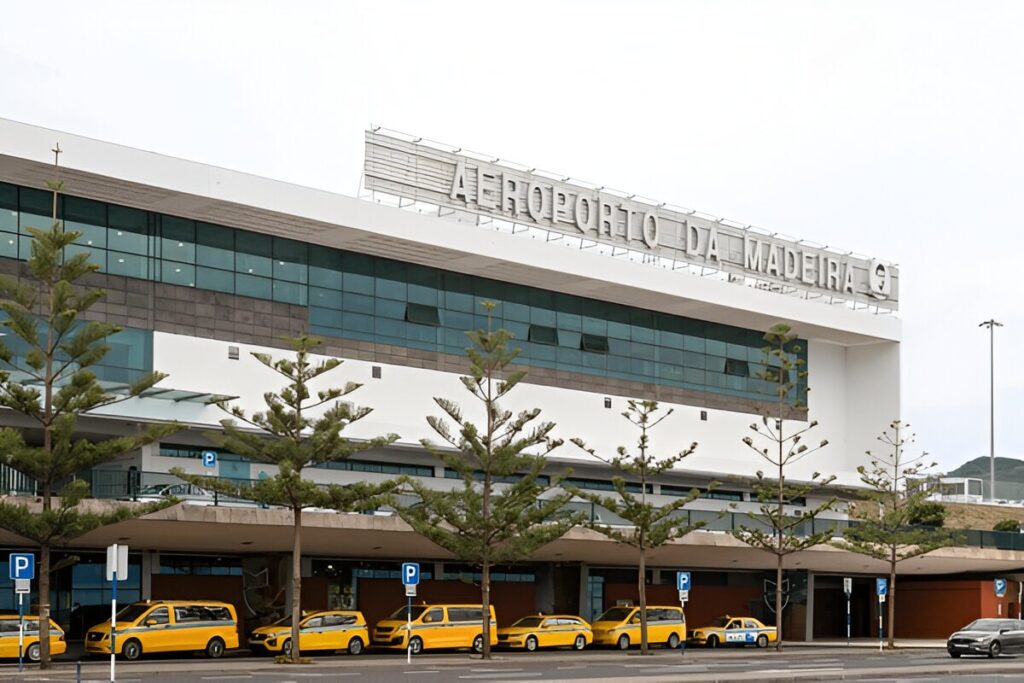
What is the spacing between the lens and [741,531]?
47.5m

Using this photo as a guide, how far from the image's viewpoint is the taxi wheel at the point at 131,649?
34.3 metres

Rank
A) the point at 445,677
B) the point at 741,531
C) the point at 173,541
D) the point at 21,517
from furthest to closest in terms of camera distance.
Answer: the point at 741,531, the point at 173,541, the point at 21,517, the point at 445,677

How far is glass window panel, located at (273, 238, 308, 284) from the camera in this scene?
44.3 meters

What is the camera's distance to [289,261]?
44.6m

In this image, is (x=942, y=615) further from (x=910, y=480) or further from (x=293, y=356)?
(x=293, y=356)

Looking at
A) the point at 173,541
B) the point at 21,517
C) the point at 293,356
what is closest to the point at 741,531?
the point at 293,356

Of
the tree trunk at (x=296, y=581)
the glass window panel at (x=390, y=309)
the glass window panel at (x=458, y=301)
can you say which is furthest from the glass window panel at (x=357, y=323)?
the tree trunk at (x=296, y=581)

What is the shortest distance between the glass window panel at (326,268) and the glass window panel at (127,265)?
6.15 m

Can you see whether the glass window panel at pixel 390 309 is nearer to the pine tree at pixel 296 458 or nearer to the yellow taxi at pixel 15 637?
the pine tree at pixel 296 458

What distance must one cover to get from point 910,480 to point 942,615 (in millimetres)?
10124

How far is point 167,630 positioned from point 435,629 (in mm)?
8556

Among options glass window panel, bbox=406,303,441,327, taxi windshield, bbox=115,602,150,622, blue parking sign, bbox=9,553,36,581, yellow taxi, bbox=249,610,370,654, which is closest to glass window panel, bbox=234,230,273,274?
glass window panel, bbox=406,303,441,327

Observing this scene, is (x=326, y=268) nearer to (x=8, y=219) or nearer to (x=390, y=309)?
(x=390, y=309)

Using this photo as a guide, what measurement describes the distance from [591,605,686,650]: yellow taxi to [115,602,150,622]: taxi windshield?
56.0 ft
